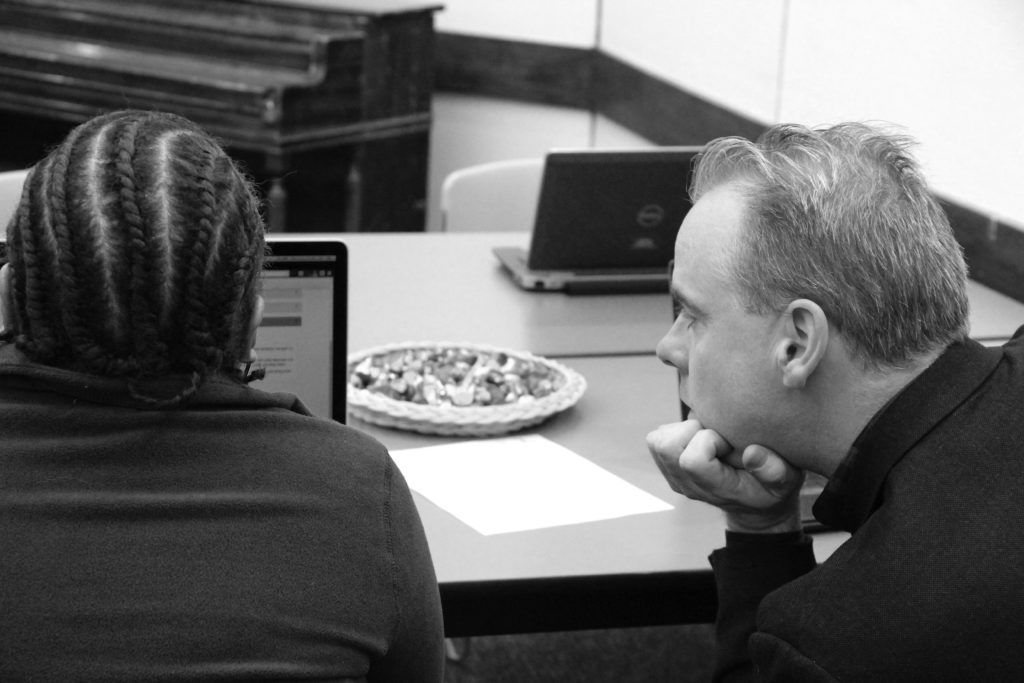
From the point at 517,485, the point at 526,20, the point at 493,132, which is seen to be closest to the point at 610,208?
the point at 517,485

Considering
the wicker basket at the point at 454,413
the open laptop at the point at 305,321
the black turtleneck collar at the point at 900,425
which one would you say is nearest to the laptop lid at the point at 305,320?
the open laptop at the point at 305,321

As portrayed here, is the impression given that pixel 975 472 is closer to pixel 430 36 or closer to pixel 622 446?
pixel 622 446

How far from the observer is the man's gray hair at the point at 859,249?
116 centimetres

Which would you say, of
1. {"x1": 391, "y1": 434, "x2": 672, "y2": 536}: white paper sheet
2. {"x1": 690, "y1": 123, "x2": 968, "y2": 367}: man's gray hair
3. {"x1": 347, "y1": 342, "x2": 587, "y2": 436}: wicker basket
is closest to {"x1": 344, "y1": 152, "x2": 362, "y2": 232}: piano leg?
{"x1": 347, "y1": 342, "x2": 587, "y2": 436}: wicker basket

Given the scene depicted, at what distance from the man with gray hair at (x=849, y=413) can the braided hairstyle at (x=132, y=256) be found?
1.42ft

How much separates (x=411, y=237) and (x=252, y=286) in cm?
177

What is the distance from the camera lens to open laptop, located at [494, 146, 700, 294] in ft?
7.88

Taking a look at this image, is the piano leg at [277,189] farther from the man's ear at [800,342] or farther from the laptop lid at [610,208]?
the man's ear at [800,342]

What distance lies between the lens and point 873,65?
3.15 meters

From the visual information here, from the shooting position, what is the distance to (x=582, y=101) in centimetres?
492

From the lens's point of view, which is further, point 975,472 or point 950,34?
point 950,34

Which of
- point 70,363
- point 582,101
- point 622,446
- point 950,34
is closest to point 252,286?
point 70,363

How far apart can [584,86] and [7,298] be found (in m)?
3.99

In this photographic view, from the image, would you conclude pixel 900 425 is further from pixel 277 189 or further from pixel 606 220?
pixel 277 189
